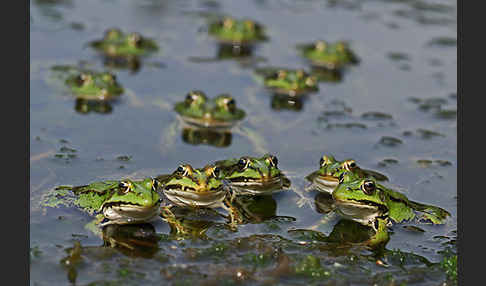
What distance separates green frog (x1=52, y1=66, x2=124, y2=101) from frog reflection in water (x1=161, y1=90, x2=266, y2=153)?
1.50 meters

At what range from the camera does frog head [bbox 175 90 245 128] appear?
38.3 feet

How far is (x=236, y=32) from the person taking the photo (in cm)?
1609

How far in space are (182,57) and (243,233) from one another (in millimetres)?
7628

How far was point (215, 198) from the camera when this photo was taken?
27.7 ft

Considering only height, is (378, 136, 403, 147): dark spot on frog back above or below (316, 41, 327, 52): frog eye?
below

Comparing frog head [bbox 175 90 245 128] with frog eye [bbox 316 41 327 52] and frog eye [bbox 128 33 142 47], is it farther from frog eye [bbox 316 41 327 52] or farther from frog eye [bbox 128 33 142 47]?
frog eye [bbox 316 41 327 52]

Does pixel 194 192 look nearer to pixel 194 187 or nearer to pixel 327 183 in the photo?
pixel 194 187

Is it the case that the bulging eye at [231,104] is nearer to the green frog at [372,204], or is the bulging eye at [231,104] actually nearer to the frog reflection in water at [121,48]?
the frog reflection in water at [121,48]

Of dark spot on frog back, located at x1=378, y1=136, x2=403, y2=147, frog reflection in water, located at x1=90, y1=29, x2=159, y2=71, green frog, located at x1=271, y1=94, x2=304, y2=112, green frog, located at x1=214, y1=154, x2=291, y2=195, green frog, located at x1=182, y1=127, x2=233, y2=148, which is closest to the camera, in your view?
green frog, located at x1=214, y1=154, x2=291, y2=195

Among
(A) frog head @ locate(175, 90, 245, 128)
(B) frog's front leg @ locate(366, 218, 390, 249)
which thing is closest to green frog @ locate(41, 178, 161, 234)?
(B) frog's front leg @ locate(366, 218, 390, 249)

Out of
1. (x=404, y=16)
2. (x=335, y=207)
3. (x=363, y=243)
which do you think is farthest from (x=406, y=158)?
(x=404, y=16)

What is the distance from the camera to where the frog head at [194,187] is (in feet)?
26.7

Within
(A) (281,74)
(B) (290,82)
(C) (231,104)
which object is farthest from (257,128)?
(A) (281,74)

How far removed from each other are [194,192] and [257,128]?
394 centimetres
